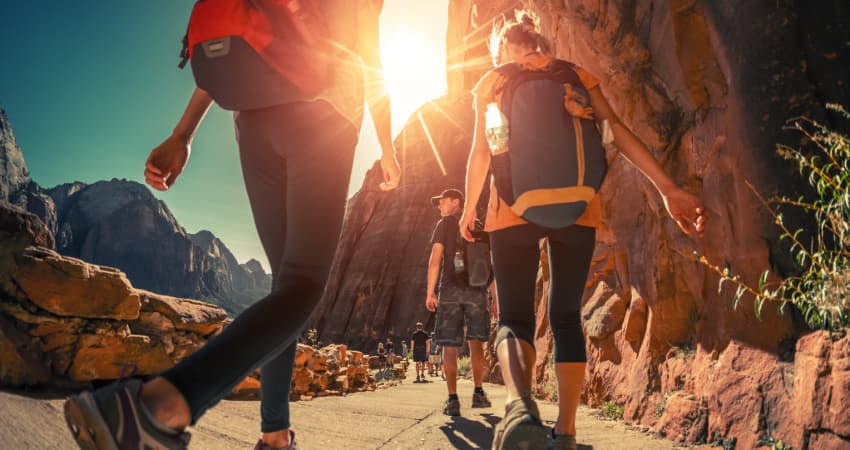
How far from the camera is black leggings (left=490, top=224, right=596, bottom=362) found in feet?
5.76

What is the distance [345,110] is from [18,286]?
2.96 metres

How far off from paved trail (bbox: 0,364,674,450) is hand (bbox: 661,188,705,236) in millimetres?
1623

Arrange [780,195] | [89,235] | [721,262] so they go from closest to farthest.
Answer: [780,195] < [721,262] < [89,235]

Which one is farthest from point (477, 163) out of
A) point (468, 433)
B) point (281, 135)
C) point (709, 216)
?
point (709, 216)

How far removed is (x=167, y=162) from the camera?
1.48 m

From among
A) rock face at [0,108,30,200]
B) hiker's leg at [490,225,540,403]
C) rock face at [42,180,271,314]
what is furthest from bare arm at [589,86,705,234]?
rock face at [42,180,271,314]

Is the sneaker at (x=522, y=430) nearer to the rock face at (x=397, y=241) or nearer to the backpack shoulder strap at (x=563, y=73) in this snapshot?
the backpack shoulder strap at (x=563, y=73)

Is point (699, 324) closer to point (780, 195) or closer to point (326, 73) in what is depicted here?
point (780, 195)

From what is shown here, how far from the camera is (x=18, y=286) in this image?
115 inches

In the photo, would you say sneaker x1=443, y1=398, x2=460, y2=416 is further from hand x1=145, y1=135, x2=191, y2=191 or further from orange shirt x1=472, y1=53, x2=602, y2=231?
hand x1=145, y1=135, x2=191, y2=191

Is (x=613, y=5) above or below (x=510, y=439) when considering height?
above

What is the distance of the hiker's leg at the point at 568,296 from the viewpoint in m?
1.75

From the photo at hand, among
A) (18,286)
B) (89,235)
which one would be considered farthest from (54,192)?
(18,286)

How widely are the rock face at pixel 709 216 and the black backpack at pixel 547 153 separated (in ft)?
5.22
